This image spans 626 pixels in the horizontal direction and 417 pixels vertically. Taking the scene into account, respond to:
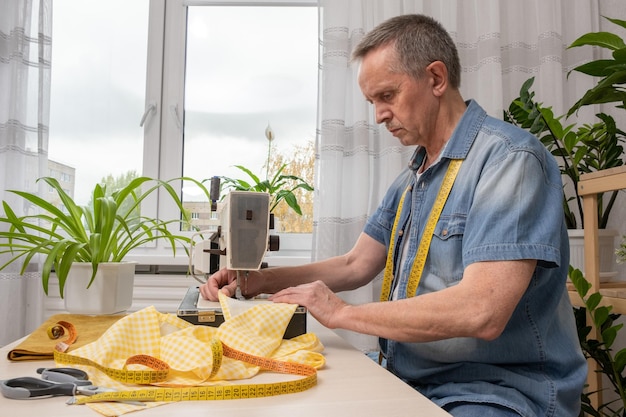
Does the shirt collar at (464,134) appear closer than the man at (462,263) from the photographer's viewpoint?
No

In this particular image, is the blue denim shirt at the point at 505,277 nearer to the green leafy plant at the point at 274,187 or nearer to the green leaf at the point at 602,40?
the green leaf at the point at 602,40

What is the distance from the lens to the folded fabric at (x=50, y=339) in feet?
3.93

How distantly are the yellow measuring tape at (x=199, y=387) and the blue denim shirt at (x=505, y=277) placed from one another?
444 mm

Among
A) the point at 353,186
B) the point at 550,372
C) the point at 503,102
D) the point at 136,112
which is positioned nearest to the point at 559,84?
the point at 503,102

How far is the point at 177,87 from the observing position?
2990mm

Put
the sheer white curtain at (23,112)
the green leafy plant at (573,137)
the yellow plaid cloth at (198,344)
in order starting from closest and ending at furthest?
the yellow plaid cloth at (198,344) → the green leafy plant at (573,137) → the sheer white curtain at (23,112)

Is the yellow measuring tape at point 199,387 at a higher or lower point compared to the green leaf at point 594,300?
lower

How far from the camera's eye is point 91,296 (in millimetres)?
1800

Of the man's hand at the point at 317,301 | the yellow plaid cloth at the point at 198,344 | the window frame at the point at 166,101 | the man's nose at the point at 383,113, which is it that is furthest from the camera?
the window frame at the point at 166,101

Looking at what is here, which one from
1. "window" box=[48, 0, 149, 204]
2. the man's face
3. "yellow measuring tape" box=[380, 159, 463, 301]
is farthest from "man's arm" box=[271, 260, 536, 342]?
"window" box=[48, 0, 149, 204]

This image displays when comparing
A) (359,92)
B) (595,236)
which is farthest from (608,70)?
(359,92)

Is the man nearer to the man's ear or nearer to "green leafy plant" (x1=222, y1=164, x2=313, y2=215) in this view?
the man's ear

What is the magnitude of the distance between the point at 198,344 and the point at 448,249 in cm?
68

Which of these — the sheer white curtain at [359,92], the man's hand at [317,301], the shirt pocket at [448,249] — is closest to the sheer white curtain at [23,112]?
the sheer white curtain at [359,92]
